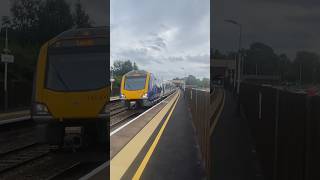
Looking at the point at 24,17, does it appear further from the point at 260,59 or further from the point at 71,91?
the point at 260,59

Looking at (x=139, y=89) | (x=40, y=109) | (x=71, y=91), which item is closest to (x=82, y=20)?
(x=40, y=109)

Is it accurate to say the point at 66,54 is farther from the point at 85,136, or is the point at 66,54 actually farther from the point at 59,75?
the point at 85,136

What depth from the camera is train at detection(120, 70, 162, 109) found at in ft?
9.51

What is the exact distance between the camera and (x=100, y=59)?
5484 mm

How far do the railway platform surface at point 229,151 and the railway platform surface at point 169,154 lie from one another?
0.15m

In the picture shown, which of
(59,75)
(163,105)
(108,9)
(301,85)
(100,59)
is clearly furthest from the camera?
(59,75)

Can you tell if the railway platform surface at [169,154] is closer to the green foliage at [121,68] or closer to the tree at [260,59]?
the green foliage at [121,68]

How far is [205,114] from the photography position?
9.41 feet

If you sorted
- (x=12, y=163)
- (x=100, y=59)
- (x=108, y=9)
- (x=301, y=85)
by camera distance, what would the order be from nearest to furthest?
(x=108, y=9) → (x=301, y=85) → (x=100, y=59) → (x=12, y=163)

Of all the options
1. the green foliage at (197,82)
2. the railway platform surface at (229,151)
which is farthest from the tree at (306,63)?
the green foliage at (197,82)

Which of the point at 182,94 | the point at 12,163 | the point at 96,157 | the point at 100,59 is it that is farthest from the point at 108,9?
the point at 12,163

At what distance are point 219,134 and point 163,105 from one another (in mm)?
445

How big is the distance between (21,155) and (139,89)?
6795mm

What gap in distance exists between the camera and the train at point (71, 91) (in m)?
5.72
